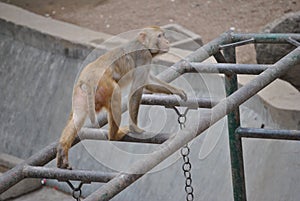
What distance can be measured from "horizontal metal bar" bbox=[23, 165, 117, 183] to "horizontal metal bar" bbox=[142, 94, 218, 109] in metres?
0.58

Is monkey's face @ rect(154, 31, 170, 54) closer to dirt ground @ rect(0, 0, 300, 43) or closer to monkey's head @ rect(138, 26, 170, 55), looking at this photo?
monkey's head @ rect(138, 26, 170, 55)

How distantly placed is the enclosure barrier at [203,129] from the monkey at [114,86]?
0.06 meters

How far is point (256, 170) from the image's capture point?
5.06 m

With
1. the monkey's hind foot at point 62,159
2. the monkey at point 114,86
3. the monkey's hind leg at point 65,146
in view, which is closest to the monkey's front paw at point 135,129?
the monkey at point 114,86

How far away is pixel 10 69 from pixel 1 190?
391 cm

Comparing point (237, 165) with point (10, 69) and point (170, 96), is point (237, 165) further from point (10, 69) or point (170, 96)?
point (10, 69)

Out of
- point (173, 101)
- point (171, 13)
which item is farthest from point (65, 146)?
point (171, 13)

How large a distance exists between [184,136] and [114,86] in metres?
0.81

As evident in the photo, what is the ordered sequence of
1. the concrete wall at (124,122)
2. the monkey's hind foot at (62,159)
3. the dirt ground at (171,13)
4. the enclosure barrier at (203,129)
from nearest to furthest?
1. the enclosure barrier at (203,129)
2. the monkey's hind foot at (62,159)
3. the concrete wall at (124,122)
4. the dirt ground at (171,13)

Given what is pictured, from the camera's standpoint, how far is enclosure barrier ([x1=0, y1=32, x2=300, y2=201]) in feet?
10.2

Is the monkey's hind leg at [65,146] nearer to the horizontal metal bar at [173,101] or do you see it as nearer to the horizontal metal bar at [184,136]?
the horizontal metal bar at [173,101]

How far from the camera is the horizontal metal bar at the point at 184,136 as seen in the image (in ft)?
9.82

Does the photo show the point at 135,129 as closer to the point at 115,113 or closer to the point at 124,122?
the point at 115,113

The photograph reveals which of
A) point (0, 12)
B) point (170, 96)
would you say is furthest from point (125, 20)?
point (170, 96)
